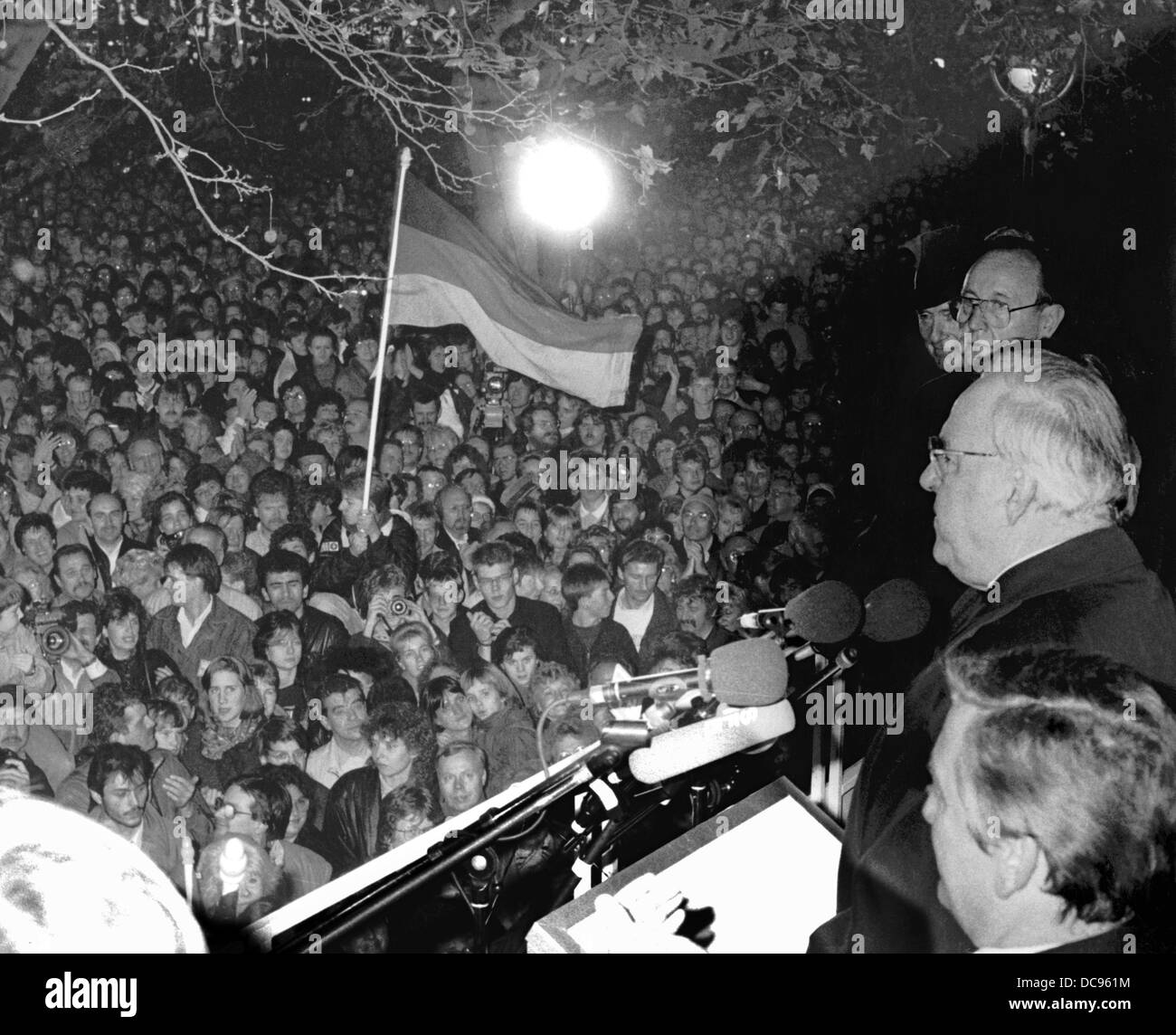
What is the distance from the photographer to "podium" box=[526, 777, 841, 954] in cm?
282

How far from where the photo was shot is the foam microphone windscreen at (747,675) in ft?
8.04

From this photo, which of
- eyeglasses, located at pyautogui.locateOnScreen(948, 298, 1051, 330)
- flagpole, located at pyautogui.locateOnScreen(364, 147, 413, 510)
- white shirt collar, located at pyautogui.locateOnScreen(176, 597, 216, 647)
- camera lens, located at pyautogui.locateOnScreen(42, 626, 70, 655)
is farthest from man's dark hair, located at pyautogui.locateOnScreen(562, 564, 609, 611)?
camera lens, located at pyautogui.locateOnScreen(42, 626, 70, 655)

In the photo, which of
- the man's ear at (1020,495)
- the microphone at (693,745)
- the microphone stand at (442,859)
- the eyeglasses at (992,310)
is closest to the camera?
the microphone stand at (442,859)

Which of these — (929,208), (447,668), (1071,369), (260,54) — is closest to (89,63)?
(260,54)

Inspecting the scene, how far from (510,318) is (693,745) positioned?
49.4 inches

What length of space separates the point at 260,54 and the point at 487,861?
6.58 ft

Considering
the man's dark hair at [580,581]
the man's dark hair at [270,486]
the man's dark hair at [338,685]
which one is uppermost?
the man's dark hair at [270,486]

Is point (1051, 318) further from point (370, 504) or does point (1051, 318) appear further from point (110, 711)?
point (110, 711)

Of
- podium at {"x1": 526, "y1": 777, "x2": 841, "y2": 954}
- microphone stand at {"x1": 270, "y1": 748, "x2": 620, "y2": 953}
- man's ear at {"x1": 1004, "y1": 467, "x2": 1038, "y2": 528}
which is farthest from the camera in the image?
man's ear at {"x1": 1004, "y1": 467, "x2": 1038, "y2": 528}

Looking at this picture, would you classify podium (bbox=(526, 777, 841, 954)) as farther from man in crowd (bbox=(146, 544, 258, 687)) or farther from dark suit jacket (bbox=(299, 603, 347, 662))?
man in crowd (bbox=(146, 544, 258, 687))

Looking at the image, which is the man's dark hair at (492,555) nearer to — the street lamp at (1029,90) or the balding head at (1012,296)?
A: the balding head at (1012,296)

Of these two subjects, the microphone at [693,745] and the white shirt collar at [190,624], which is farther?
the white shirt collar at [190,624]

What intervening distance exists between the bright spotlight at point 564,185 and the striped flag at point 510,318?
155 mm

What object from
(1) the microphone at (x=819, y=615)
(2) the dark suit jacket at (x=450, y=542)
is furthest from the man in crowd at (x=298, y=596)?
(1) the microphone at (x=819, y=615)
